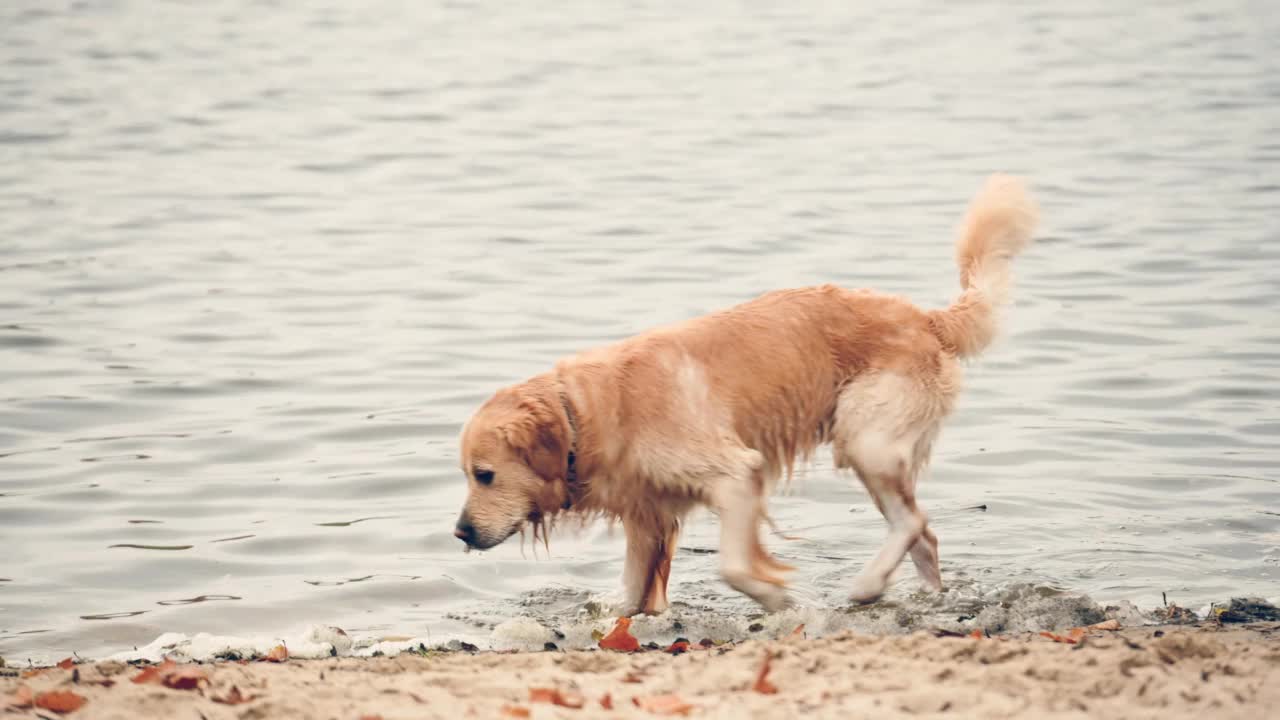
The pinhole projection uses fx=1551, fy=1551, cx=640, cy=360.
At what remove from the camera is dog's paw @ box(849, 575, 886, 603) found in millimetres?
6719

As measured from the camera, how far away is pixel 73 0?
30500mm

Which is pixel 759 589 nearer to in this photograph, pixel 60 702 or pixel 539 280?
pixel 60 702

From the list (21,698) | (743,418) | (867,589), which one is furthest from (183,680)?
(867,589)

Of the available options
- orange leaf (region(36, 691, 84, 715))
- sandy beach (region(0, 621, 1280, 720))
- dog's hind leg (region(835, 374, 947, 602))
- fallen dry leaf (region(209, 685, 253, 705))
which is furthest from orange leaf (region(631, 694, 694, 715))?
dog's hind leg (region(835, 374, 947, 602))

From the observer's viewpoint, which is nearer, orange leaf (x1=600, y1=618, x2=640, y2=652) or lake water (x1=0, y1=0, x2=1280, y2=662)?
orange leaf (x1=600, y1=618, x2=640, y2=652)

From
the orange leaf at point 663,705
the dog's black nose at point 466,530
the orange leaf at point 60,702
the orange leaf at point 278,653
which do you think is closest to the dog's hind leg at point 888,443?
the dog's black nose at point 466,530

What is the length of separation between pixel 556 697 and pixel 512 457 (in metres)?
1.59

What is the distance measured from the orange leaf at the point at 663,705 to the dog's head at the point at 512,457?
5.33ft

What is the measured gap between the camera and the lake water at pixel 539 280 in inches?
308

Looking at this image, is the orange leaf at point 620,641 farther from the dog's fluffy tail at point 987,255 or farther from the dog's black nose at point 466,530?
the dog's fluffy tail at point 987,255

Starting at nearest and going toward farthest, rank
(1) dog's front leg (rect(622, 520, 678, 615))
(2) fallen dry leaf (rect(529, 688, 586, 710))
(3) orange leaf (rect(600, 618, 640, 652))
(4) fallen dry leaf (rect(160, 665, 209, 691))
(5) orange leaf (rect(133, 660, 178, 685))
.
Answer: (2) fallen dry leaf (rect(529, 688, 586, 710)) → (4) fallen dry leaf (rect(160, 665, 209, 691)) → (5) orange leaf (rect(133, 660, 178, 685)) → (3) orange leaf (rect(600, 618, 640, 652)) → (1) dog's front leg (rect(622, 520, 678, 615))

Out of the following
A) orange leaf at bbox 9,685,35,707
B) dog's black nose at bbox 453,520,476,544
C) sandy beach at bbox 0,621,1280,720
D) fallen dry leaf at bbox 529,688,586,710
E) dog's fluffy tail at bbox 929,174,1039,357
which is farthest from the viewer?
dog's fluffy tail at bbox 929,174,1039,357

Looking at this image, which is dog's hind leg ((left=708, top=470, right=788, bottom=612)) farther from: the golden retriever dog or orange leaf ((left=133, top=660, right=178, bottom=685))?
orange leaf ((left=133, top=660, right=178, bottom=685))

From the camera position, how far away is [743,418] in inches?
260
